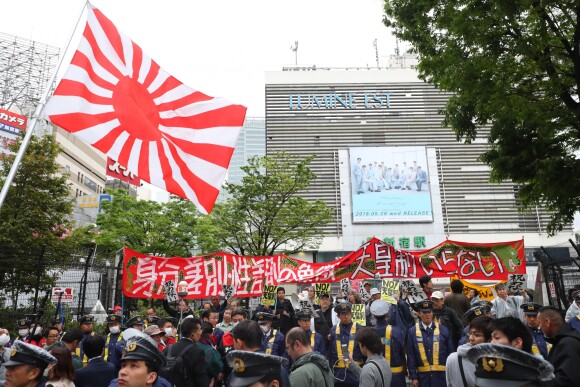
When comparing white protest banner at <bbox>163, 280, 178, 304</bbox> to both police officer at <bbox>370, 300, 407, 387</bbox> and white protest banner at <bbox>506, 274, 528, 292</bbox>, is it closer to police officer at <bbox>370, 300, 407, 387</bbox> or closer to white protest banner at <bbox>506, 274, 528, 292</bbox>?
police officer at <bbox>370, 300, 407, 387</bbox>

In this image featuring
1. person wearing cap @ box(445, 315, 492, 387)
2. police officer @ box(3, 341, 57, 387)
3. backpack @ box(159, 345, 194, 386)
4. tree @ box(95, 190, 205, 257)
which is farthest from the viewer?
tree @ box(95, 190, 205, 257)

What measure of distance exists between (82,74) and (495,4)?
7718 millimetres

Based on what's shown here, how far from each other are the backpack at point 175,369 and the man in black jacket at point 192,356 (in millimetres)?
23

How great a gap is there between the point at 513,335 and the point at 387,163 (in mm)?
38495

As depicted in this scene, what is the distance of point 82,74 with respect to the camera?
263 inches

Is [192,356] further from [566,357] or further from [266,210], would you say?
[266,210]

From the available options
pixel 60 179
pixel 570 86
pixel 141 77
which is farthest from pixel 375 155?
pixel 141 77

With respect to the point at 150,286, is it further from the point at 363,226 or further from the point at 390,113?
the point at 390,113

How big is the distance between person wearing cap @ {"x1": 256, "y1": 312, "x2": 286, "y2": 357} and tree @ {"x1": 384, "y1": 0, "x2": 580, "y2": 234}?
651cm

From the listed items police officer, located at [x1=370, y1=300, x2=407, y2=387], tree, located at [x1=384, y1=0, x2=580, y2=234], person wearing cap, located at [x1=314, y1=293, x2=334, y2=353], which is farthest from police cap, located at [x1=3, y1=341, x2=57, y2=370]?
tree, located at [x1=384, y1=0, x2=580, y2=234]

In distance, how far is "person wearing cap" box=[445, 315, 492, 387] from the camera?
4309mm

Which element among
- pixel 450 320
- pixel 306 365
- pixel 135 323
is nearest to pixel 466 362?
pixel 306 365

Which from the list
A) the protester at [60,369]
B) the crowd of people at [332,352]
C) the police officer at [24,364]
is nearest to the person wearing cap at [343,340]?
the crowd of people at [332,352]

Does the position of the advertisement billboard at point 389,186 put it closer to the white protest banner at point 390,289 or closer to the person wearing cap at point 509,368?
the white protest banner at point 390,289
